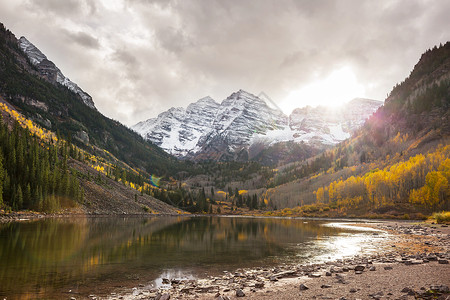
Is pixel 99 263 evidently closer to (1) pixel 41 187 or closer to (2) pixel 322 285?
(2) pixel 322 285

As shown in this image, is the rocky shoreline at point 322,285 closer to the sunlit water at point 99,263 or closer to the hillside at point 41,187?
the sunlit water at point 99,263

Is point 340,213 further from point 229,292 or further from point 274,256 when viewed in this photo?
point 229,292

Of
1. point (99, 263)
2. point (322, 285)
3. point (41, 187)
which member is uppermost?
point (41, 187)

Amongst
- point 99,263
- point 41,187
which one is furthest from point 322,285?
point 41,187

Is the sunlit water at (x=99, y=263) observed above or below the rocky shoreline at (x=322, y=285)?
below

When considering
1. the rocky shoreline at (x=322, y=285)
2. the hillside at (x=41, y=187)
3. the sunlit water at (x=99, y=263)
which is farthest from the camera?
the hillside at (x=41, y=187)

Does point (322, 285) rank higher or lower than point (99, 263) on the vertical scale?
higher

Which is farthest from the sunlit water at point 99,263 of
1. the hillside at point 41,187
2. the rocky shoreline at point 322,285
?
the hillside at point 41,187

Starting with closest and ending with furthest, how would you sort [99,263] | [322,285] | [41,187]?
[322,285] < [99,263] < [41,187]

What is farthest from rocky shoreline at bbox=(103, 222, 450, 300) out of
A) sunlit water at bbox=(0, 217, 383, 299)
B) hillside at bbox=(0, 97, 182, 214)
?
hillside at bbox=(0, 97, 182, 214)

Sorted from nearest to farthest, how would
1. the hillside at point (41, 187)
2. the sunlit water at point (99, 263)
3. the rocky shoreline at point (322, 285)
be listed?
the rocky shoreline at point (322, 285) < the sunlit water at point (99, 263) < the hillside at point (41, 187)

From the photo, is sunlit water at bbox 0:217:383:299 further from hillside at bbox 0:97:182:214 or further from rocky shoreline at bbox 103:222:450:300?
hillside at bbox 0:97:182:214

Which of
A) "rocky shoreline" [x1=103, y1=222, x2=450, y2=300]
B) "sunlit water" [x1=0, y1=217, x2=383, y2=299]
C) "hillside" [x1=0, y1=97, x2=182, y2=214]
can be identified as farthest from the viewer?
"hillside" [x1=0, y1=97, x2=182, y2=214]

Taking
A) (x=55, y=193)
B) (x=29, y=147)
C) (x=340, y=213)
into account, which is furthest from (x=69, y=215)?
(x=340, y=213)
